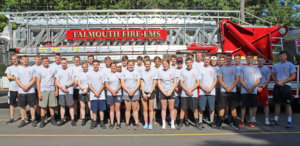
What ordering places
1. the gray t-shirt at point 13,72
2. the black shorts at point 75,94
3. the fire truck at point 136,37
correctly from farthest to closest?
1. the fire truck at point 136,37
2. the black shorts at point 75,94
3. the gray t-shirt at point 13,72

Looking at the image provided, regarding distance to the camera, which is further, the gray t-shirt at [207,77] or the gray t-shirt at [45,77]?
the gray t-shirt at [45,77]

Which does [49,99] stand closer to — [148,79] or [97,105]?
[97,105]

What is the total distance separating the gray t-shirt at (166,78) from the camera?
6191mm

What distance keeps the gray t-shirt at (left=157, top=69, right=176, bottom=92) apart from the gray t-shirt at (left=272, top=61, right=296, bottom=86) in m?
2.85

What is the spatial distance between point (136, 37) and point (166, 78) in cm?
456

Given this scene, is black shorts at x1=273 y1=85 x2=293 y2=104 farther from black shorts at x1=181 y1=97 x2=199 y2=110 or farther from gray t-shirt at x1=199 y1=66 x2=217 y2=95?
black shorts at x1=181 y1=97 x2=199 y2=110

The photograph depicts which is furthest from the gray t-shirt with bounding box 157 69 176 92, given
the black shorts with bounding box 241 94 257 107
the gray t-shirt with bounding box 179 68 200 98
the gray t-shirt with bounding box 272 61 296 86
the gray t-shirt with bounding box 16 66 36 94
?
the gray t-shirt with bounding box 16 66 36 94

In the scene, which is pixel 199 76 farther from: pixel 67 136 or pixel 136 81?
pixel 67 136

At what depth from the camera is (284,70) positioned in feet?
21.1

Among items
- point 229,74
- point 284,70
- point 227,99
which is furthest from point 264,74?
point 227,99

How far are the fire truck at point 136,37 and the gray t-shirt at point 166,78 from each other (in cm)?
204

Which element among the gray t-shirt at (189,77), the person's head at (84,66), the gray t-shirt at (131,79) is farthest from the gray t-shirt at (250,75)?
the person's head at (84,66)

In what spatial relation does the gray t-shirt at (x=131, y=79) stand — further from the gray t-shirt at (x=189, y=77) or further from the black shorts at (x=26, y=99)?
the black shorts at (x=26, y=99)

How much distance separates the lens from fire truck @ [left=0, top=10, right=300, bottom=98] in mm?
8258
